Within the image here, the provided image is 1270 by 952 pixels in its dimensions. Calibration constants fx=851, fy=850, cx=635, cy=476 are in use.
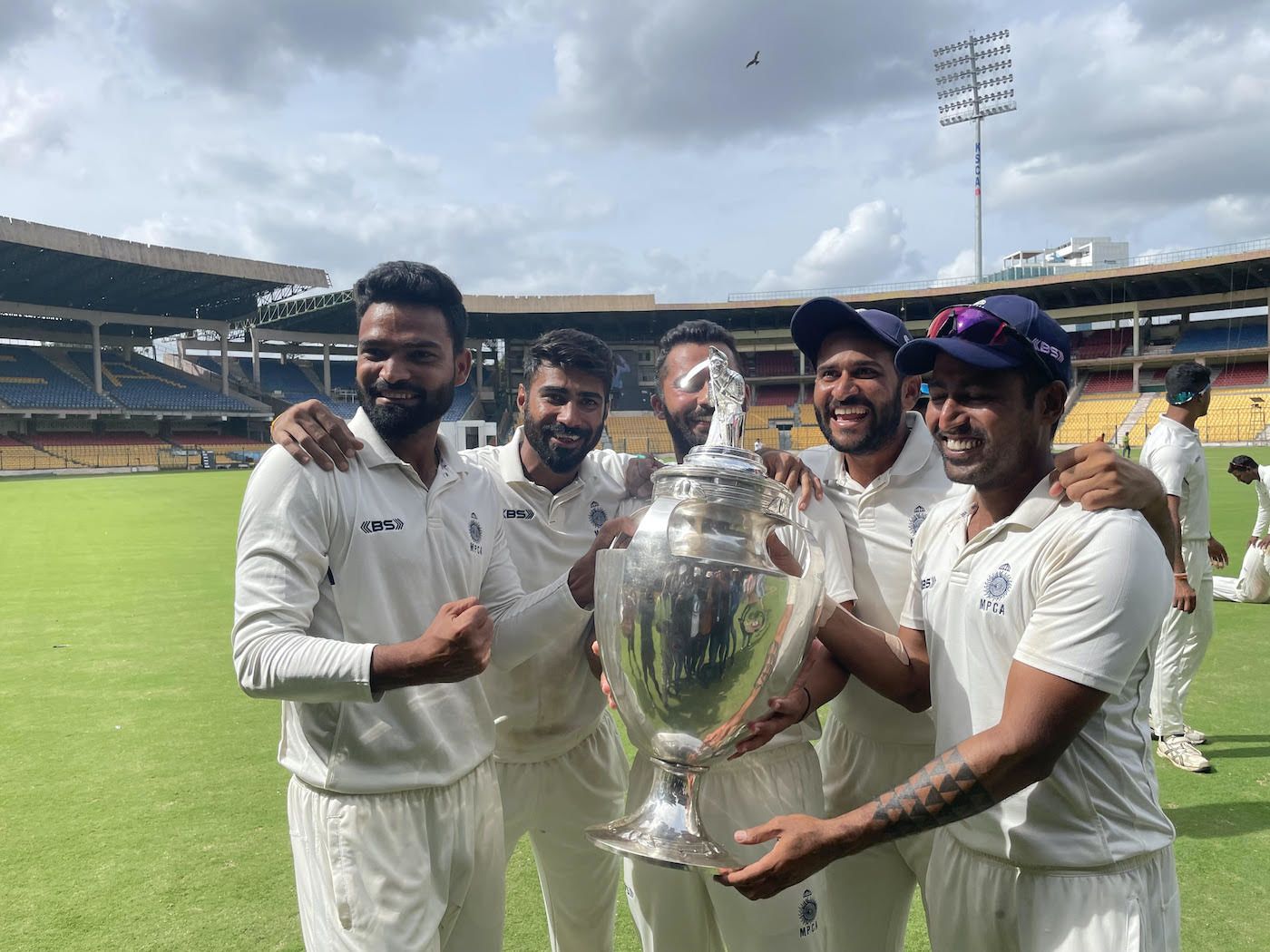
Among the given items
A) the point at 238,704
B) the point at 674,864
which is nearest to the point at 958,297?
the point at 238,704

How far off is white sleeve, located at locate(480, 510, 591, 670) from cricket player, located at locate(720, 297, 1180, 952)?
87cm

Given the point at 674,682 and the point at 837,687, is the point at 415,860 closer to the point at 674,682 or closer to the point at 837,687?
the point at 674,682

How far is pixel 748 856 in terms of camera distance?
2383 mm

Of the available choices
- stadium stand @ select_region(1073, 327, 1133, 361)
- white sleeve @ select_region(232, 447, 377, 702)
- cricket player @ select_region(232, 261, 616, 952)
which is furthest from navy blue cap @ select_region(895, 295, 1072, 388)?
stadium stand @ select_region(1073, 327, 1133, 361)

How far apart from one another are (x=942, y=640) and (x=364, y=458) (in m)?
1.50

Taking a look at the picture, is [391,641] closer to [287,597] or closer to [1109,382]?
[287,597]

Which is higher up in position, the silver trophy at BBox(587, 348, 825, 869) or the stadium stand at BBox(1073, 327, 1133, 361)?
the stadium stand at BBox(1073, 327, 1133, 361)

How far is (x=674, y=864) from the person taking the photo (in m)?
1.60

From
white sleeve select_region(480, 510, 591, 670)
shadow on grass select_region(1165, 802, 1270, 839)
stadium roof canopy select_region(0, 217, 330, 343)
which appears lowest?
shadow on grass select_region(1165, 802, 1270, 839)

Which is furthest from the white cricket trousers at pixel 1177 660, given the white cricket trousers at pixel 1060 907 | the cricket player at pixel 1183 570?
the white cricket trousers at pixel 1060 907

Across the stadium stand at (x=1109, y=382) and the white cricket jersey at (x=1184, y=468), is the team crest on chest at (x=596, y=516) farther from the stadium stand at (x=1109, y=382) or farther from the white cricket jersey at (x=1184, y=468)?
the stadium stand at (x=1109, y=382)

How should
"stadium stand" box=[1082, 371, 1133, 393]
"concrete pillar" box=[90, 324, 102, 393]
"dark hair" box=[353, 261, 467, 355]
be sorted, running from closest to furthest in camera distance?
"dark hair" box=[353, 261, 467, 355] < "stadium stand" box=[1082, 371, 1133, 393] < "concrete pillar" box=[90, 324, 102, 393]

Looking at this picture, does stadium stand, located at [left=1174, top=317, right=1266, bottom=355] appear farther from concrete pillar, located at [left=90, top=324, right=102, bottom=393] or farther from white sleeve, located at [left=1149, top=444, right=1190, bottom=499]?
concrete pillar, located at [left=90, top=324, right=102, bottom=393]

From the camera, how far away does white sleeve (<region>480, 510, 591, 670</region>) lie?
235 cm
